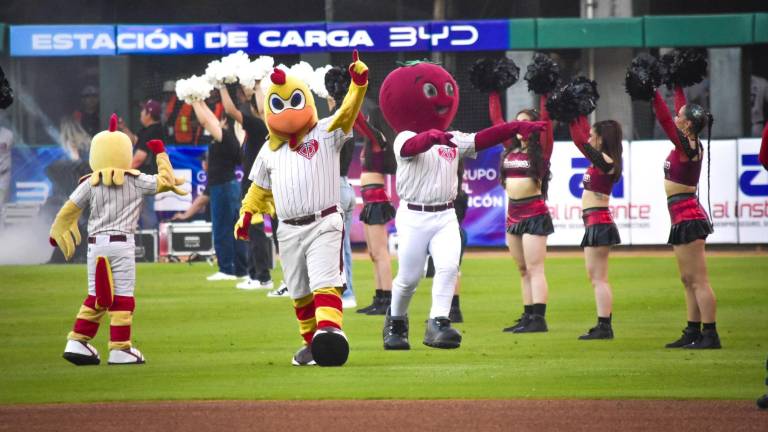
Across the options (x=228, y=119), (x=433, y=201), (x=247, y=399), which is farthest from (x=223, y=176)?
(x=247, y=399)

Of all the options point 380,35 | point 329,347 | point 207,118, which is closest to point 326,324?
point 329,347

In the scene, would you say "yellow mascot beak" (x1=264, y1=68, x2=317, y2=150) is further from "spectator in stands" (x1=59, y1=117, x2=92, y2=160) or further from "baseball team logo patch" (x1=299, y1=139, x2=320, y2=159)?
"spectator in stands" (x1=59, y1=117, x2=92, y2=160)

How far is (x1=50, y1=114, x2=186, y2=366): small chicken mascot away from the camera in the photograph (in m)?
10.9

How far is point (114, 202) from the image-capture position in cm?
1105

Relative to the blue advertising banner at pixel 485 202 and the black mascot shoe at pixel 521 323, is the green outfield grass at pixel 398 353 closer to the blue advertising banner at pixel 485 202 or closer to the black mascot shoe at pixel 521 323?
the black mascot shoe at pixel 521 323

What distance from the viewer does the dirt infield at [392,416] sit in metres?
8.20

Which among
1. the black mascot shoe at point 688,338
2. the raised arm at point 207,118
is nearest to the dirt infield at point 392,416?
the black mascot shoe at point 688,338

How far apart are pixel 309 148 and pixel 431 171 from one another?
981 mm

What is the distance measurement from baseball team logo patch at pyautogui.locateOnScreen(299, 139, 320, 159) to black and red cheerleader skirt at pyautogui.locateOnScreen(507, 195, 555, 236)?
9.91 feet

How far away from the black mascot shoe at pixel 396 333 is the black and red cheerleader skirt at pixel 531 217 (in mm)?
1995

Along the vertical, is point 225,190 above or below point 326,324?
above

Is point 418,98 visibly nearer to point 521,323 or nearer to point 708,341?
point 521,323

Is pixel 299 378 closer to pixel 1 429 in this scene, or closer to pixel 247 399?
pixel 247 399

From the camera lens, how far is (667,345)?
11.8 m
